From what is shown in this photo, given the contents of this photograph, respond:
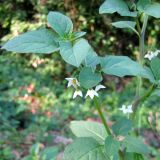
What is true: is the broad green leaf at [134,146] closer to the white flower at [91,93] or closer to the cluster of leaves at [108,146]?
the cluster of leaves at [108,146]

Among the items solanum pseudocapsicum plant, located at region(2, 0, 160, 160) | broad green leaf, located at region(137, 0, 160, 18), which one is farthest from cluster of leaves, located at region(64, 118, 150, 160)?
broad green leaf, located at region(137, 0, 160, 18)

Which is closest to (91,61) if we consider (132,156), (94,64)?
(94,64)

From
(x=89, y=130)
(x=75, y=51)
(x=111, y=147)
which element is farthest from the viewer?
(x=89, y=130)

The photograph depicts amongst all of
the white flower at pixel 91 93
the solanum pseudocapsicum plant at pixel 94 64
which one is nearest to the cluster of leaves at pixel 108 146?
the solanum pseudocapsicum plant at pixel 94 64

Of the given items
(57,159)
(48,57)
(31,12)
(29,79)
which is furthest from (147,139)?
(31,12)

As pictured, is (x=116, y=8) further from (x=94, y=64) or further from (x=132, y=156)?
(x=132, y=156)

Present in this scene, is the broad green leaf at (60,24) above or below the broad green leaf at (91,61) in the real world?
above
